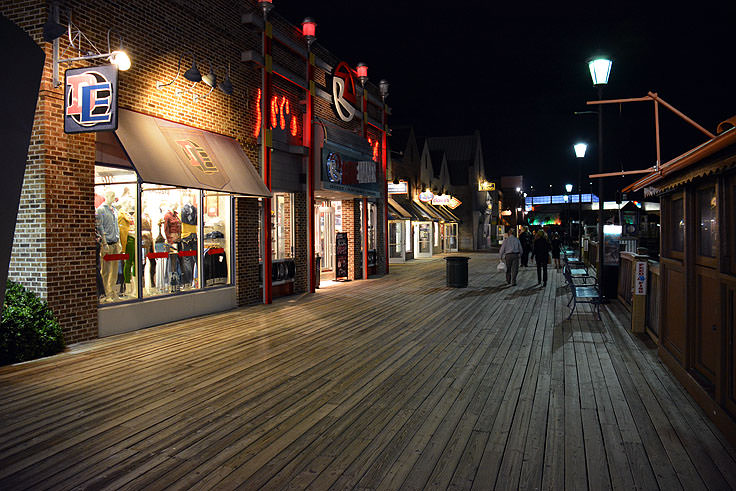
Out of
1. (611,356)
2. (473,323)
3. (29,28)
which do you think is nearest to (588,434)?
(611,356)

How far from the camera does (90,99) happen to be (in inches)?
291

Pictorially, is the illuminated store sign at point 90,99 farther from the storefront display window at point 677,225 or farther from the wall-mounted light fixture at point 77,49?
the storefront display window at point 677,225

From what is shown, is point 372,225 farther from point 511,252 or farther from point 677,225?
point 677,225

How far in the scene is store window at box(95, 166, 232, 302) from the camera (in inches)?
349

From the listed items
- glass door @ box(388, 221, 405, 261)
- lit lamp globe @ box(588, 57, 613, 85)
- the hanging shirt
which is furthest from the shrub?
glass door @ box(388, 221, 405, 261)

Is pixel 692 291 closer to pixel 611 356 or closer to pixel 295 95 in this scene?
pixel 611 356

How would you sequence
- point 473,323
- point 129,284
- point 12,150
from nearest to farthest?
point 12,150 → point 129,284 → point 473,323

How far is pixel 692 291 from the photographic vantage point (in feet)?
17.9

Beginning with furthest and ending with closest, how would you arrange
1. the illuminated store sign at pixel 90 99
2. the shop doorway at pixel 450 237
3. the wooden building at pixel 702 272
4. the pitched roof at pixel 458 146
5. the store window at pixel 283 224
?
1. the pitched roof at pixel 458 146
2. the shop doorway at pixel 450 237
3. the store window at pixel 283 224
4. the illuminated store sign at pixel 90 99
5. the wooden building at pixel 702 272

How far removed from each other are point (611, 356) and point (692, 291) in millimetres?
2193

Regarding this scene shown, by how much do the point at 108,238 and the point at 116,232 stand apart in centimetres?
21

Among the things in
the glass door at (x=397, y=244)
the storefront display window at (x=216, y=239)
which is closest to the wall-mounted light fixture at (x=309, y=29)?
the storefront display window at (x=216, y=239)

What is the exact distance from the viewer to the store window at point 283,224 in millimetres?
14586

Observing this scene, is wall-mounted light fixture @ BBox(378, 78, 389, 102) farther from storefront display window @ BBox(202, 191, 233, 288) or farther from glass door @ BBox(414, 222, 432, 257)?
glass door @ BBox(414, 222, 432, 257)
